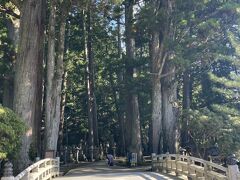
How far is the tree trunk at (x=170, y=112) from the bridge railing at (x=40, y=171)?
8363mm

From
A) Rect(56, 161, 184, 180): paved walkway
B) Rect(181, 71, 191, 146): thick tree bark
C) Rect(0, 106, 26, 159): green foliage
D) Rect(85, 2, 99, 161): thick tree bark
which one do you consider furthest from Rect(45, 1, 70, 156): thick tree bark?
Rect(85, 2, 99, 161): thick tree bark

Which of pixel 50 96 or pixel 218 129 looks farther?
pixel 50 96

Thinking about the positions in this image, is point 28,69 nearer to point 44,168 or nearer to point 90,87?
point 44,168

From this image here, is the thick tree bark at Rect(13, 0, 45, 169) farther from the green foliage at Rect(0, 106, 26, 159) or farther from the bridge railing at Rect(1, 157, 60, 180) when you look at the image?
the green foliage at Rect(0, 106, 26, 159)

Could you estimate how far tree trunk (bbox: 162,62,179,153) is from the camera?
25.9 meters

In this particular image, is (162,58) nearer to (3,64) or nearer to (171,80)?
(171,80)

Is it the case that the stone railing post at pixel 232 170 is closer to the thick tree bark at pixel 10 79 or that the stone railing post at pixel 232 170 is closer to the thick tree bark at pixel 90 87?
the thick tree bark at pixel 10 79

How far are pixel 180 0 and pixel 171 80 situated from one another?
523 centimetres

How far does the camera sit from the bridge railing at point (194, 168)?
37.5 ft

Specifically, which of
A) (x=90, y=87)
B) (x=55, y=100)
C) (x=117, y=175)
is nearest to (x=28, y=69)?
(x=55, y=100)

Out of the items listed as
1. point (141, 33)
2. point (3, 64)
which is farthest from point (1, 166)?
point (141, 33)

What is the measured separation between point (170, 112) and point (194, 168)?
11.9 metres

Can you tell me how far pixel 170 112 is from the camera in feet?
87.9

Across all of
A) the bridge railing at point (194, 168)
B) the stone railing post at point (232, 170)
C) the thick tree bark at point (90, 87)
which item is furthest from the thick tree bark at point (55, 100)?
the stone railing post at point (232, 170)
